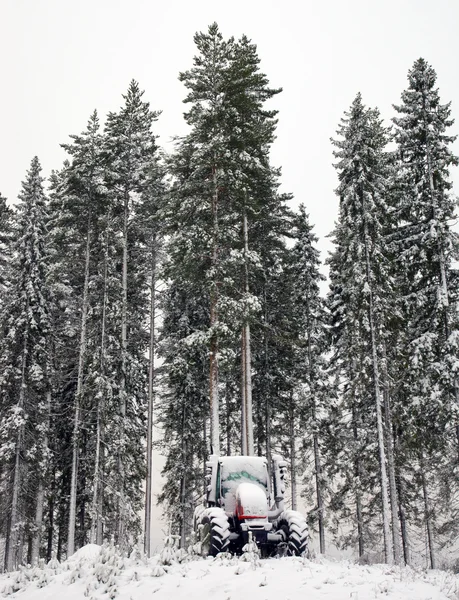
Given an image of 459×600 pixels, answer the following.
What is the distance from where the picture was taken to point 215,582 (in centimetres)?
888

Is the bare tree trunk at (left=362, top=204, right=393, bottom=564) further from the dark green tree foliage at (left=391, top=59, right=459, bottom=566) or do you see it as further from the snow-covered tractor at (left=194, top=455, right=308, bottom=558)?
the snow-covered tractor at (left=194, top=455, right=308, bottom=558)

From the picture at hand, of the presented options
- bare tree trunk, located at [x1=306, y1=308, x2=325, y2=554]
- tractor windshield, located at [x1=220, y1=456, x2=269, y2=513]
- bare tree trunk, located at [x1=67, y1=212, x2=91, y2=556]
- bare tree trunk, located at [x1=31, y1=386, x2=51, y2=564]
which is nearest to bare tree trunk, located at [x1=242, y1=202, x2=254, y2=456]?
bare tree trunk, located at [x1=306, y1=308, x2=325, y2=554]

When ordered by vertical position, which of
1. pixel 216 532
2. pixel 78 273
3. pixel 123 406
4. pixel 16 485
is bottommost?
pixel 216 532

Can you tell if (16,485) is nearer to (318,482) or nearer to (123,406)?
(123,406)

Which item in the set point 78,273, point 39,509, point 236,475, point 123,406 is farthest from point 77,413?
point 236,475

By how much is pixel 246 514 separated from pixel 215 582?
3293 mm

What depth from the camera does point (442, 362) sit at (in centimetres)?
2108

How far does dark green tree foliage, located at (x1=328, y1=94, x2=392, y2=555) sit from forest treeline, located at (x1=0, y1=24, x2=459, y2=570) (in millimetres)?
112

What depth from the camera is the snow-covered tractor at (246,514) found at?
1212 cm

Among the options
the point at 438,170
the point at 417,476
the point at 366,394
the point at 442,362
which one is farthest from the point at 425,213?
the point at 417,476

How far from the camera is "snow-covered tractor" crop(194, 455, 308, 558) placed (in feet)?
39.8

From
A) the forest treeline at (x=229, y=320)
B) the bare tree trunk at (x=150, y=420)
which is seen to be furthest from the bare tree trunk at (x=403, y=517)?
the bare tree trunk at (x=150, y=420)

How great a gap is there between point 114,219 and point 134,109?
679 cm

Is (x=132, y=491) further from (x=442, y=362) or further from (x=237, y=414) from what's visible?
(x=442, y=362)
